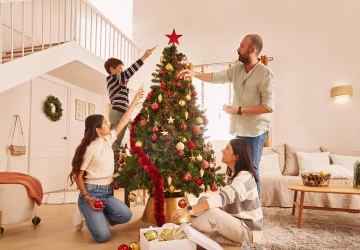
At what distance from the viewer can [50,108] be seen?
455 cm

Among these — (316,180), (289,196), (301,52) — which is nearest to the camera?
(316,180)

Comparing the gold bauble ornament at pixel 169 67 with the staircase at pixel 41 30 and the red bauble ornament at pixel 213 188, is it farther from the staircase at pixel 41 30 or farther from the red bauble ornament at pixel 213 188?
the staircase at pixel 41 30

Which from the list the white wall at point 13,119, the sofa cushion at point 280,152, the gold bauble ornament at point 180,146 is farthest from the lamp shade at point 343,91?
the white wall at point 13,119

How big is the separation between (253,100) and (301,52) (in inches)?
145

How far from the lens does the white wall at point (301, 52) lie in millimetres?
4641

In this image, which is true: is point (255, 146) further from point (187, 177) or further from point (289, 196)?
point (289, 196)

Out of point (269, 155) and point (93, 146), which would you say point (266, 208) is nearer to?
point (269, 155)

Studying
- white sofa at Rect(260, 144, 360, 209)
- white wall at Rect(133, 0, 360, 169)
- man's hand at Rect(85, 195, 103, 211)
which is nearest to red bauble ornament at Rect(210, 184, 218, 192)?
man's hand at Rect(85, 195, 103, 211)

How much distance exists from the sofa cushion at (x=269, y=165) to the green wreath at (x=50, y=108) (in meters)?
3.63

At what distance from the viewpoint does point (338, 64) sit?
4.68 meters

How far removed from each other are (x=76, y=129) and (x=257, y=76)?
4423 mm

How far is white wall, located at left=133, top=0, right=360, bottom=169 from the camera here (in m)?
4.64

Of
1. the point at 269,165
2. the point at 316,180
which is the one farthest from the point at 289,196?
the point at 316,180

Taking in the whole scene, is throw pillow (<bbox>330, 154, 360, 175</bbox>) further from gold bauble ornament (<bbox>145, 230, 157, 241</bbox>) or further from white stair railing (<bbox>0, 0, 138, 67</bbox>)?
white stair railing (<bbox>0, 0, 138, 67</bbox>)
